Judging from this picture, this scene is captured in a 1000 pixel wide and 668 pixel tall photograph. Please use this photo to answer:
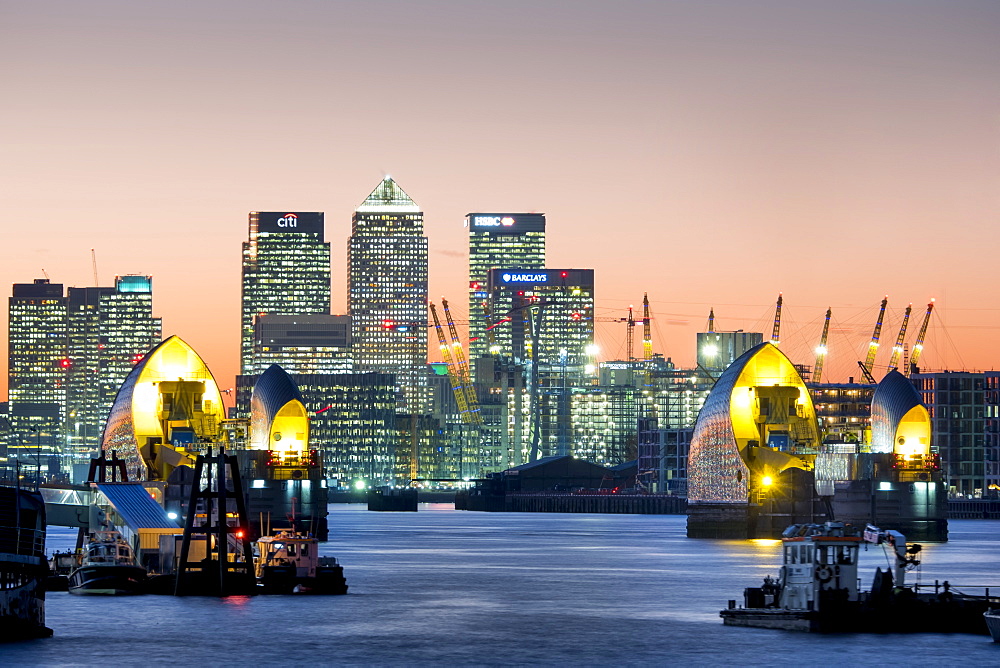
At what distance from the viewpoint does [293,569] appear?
4168 inches

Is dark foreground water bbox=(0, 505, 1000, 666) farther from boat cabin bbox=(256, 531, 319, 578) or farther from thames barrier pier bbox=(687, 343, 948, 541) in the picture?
thames barrier pier bbox=(687, 343, 948, 541)

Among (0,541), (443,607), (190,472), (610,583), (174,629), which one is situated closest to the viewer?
(0,541)

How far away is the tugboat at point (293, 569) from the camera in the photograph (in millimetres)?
105062

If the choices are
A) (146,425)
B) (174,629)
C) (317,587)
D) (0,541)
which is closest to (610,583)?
(317,587)

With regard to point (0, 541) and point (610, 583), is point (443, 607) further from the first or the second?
point (0, 541)

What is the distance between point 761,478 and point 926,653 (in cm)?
10727

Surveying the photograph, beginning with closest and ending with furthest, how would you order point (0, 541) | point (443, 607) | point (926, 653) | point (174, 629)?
point (0, 541) < point (926, 653) < point (174, 629) < point (443, 607)

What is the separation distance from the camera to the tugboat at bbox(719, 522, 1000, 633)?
79.1 meters

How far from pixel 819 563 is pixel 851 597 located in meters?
3.04

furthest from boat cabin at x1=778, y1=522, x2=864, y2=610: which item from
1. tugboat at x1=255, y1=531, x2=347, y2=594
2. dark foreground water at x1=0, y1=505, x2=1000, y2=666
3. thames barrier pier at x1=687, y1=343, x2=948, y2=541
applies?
thames barrier pier at x1=687, y1=343, x2=948, y2=541

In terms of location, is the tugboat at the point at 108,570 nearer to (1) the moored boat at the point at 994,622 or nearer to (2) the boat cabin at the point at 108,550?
(2) the boat cabin at the point at 108,550

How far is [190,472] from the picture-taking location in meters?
181

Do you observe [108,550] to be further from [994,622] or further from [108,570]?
[994,622]

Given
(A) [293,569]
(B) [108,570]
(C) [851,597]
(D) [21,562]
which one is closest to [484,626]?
(A) [293,569]
